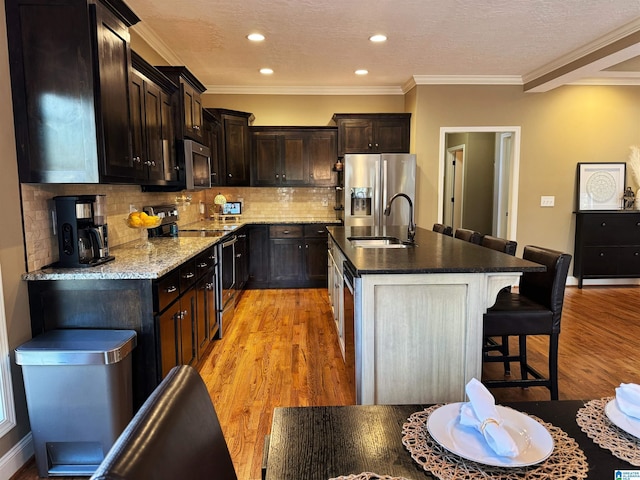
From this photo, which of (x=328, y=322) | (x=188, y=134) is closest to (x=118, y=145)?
(x=188, y=134)

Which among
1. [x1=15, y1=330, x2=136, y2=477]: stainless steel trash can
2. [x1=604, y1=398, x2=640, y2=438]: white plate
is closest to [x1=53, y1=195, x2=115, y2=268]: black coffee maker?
[x1=15, y1=330, x2=136, y2=477]: stainless steel trash can

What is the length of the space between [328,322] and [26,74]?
3.11m

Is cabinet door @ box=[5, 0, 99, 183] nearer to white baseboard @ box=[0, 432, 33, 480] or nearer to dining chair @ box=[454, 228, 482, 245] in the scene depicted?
white baseboard @ box=[0, 432, 33, 480]

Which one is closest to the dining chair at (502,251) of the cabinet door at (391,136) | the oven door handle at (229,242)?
the oven door handle at (229,242)

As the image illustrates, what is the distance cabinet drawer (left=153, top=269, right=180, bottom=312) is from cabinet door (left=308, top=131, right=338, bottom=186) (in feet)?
11.4

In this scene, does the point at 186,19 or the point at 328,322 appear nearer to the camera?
the point at 186,19

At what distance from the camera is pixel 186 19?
3430 millimetres

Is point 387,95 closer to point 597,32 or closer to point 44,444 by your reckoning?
point 597,32

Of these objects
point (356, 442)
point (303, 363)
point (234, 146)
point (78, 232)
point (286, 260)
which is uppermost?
point (234, 146)

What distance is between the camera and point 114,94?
2277 millimetres

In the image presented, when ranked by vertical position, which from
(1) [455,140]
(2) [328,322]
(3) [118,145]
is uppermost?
(1) [455,140]

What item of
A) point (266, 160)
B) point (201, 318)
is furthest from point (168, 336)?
point (266, 160)

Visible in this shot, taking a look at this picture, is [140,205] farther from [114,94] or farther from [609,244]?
[609,244]

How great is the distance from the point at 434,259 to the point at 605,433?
1.41m
